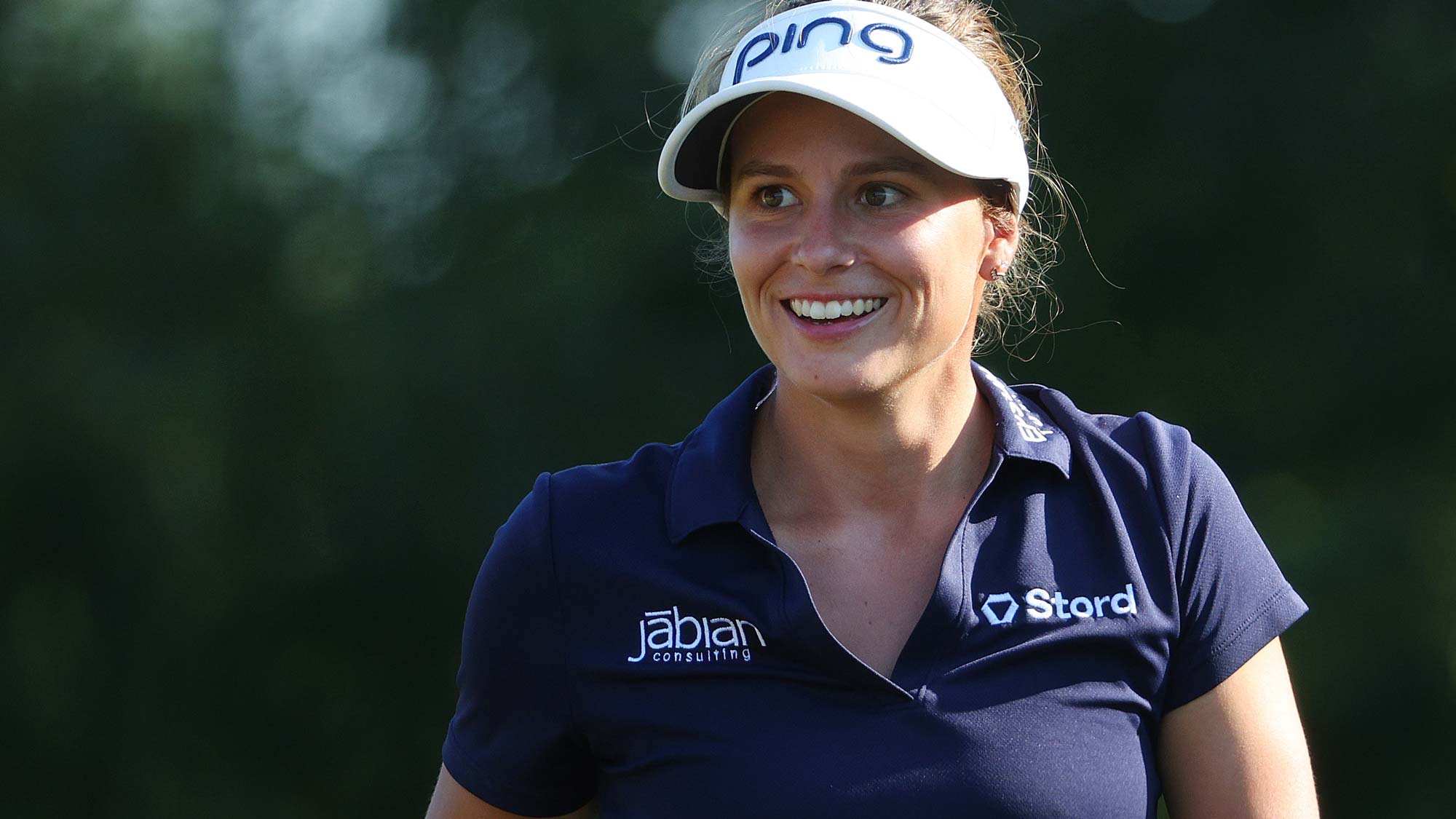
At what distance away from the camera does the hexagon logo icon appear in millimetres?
1730

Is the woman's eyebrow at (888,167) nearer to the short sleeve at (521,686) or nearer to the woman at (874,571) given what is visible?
the woman at (874,571)

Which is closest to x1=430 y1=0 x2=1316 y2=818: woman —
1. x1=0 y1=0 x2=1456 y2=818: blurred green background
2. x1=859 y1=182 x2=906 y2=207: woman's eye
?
x1=859 y1=182 x2=906 y2=207: woman's eye

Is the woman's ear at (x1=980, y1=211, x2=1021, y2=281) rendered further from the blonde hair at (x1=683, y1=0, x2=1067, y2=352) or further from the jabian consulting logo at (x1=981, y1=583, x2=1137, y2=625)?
the jabian consulting logo at (x1=981, y1=583, x2=1137, y2=625)

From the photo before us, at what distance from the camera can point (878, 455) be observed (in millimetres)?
1870

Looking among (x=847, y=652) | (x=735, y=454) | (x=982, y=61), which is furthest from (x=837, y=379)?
(x=982, y=61)

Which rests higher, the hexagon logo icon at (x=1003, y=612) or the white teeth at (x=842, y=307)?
the white teeth at (x=842, y=307)

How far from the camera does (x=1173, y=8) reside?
400 centimetres

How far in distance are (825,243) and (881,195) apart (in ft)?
0.31

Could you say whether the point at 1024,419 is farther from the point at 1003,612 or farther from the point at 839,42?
the point at 839,42

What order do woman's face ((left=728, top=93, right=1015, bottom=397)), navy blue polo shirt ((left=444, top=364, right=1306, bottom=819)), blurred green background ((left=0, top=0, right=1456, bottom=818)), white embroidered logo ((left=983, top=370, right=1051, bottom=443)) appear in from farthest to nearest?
blurred green background ((left=0, top=0, right=1456, bottom=818)) → white embroidered logo ((left=983, top=370, right=1051, bottom=443)) → woman's face ((left=728, top=93, right=1015, bottom=397)) → navy blue polo shirt ((left=444, top=364, right=1306, bottom=819))

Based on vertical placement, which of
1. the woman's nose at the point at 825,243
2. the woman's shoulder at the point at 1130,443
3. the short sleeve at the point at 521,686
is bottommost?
the short sleeve at the point at 521,686

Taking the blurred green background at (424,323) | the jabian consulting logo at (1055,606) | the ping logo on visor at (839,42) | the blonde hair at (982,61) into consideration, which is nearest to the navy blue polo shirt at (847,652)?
the jabian consulting logo at (1055,606)

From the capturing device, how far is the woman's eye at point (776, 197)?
183cm

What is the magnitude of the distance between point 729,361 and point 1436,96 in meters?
1.93
